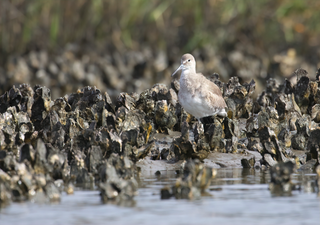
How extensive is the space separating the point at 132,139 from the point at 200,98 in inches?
96.3

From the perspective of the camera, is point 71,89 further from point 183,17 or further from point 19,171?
point 19,171

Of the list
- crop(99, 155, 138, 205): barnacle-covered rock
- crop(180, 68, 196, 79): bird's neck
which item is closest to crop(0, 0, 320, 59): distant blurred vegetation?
crop(180, 68, 196, 79): bird's neck

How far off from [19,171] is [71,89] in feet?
58.3

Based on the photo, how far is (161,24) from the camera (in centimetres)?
2789

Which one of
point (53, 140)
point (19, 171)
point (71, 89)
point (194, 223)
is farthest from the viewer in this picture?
point (71, 89)

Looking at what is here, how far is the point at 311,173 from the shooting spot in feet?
25.7

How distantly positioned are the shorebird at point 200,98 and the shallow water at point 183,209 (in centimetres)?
368

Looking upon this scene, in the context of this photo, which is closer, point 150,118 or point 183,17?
point 150,118

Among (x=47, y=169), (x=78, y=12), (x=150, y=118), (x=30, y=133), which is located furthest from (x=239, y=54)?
(x=47, y=169)

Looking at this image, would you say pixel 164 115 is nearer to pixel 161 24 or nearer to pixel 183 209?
pixel 183 209

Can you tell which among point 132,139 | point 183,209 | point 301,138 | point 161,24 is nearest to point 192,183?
point 183,209

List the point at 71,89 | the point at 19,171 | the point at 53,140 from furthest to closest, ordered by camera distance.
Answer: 1. the point at 71,89
2. the point at 53,140
3. the point at 19,171

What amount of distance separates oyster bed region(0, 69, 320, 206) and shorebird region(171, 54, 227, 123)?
14.7 inches

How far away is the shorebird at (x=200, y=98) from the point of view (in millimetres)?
10414
